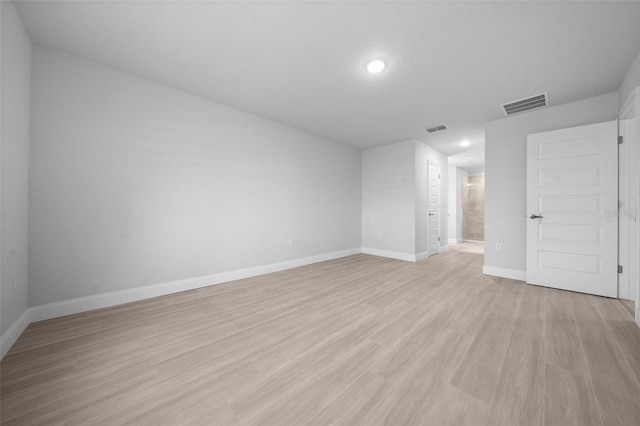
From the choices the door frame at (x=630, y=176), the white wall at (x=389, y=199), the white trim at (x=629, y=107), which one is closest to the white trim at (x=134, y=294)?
the white wall at (x=389, y=199)

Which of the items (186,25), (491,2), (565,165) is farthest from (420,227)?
(186,25)

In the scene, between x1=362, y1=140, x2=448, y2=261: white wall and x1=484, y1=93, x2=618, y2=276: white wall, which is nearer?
x1=484, y1=93, x2=618, y2=276: white wall

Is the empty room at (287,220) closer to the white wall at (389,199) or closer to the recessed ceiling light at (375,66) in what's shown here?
the recessed ceiling light at (375,66)

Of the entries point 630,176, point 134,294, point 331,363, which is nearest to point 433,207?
point 630,176

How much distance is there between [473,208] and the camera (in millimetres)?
8164

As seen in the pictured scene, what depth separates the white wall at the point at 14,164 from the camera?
171 centimetres

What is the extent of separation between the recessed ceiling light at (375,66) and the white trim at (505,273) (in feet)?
11.9

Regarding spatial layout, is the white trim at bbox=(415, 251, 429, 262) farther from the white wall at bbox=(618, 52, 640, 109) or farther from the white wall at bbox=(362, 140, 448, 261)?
the white wall at bbox=(618, 52, 640, 109)

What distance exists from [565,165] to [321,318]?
387 centimetres

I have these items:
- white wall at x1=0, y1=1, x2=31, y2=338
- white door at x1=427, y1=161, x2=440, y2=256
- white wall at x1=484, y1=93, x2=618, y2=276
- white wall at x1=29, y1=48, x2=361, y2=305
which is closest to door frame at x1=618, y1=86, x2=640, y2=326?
white wall at x1=484, y1=93, x2=618, y2=276

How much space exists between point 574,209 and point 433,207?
2.68m

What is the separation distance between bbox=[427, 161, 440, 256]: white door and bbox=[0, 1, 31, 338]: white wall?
623 cm

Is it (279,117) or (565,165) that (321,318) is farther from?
(565,165)

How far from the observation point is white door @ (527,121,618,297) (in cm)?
288
